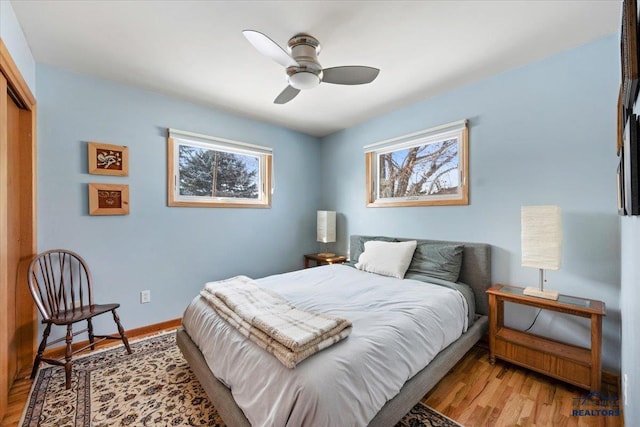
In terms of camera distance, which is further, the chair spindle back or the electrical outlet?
the electrical outlet

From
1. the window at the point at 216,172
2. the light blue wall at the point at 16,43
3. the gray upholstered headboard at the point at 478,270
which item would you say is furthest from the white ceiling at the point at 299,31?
the gray upholstered headboard at the point at 478,270

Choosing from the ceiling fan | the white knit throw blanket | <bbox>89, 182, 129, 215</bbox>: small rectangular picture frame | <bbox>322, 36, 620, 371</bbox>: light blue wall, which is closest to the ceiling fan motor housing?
the ceiling fan

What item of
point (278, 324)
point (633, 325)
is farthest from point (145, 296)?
point (633, 325)

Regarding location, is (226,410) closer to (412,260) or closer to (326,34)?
(412,260)

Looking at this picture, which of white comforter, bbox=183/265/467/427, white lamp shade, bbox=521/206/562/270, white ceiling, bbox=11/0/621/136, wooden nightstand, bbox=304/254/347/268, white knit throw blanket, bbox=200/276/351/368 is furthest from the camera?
wooden nightstand, bbox=304/254/347/268

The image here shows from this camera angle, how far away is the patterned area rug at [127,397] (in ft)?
5.15

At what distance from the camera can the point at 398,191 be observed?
10.9 ft

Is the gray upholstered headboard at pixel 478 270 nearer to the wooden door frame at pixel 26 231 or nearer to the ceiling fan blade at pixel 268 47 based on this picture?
the ceiling fan blade at pixel 268 47

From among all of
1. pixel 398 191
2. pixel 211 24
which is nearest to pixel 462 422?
pixel 398 191

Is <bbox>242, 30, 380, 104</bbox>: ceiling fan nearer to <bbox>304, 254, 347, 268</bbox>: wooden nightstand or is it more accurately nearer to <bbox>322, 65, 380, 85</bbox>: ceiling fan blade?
<bbox>322, 65, 380, 85</bbox>: ceiling fan blade

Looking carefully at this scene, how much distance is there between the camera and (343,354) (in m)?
1.23

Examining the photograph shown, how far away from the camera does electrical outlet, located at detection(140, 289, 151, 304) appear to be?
8.88 ft

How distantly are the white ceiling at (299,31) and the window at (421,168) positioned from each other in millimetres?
519

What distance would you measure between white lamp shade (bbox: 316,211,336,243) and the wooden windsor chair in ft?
7.97
